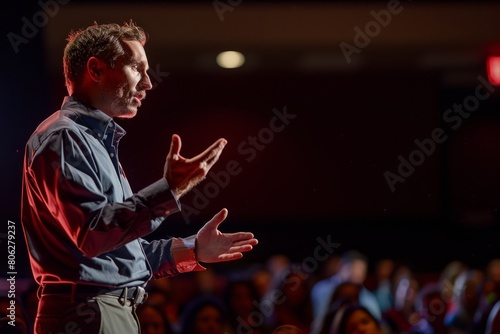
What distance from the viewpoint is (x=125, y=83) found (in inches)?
72.9

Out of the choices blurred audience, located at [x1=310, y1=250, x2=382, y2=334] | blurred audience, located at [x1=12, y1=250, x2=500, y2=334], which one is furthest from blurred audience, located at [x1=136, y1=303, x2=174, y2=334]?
blurred audience, located at [x1=310, y1=250, x2=382, y2=334]

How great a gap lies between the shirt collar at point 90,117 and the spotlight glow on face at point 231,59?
14.9ft

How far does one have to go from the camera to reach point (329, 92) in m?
6.60

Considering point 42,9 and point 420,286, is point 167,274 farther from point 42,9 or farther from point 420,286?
point 420,286

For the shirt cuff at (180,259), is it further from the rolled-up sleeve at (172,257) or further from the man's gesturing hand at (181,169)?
the man's gesturing hand at (181,169)

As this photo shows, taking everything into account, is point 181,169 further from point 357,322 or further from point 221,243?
point 357,322

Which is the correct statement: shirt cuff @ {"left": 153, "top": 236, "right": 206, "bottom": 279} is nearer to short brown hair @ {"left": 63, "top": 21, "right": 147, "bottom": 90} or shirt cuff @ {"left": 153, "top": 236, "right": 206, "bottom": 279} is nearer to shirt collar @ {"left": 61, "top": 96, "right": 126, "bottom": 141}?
shirt collar @ {"left": 61, "top": 96, "right": 126, "bottom": 141}

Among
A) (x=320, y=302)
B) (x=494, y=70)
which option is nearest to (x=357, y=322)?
(x=320, y=302)

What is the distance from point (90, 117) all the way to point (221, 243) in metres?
0.43

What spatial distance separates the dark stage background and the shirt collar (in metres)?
3.54

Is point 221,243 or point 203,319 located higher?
point 221,243

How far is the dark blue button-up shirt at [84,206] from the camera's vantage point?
1581 mm

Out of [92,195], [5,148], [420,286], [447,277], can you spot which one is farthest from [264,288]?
[92,195]

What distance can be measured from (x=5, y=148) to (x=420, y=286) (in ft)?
10.3
